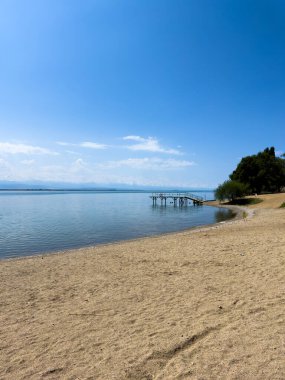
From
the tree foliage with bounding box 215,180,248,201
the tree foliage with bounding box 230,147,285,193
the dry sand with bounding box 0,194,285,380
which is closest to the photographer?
the dry sand with bounding box 0,194,285,380

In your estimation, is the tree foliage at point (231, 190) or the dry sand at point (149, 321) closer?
the dry sand at point (149, 321)

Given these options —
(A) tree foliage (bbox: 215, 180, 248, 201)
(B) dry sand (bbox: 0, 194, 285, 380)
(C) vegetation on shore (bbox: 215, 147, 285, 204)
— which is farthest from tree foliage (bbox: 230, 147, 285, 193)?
(B) dry sand (bbox: 0, 194, 285, 380)

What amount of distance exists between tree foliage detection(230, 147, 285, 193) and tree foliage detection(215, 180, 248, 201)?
717 cm

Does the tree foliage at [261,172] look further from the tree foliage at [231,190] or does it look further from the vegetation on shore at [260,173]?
the tree foliage at [231,190]

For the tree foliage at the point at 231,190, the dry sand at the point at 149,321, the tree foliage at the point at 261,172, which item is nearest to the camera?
the dry sand at the point at 149,321

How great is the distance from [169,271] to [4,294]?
543 centimetres

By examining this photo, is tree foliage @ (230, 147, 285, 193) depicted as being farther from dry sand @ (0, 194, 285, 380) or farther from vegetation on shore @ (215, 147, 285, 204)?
dry sand @ (0, 194, 285, 380)

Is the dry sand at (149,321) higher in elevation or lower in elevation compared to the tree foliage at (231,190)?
lower

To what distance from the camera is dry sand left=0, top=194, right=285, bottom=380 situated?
178 inches

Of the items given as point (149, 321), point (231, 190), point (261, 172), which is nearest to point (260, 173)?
point (261, 172)

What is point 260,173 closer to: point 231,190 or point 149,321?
point 231,190

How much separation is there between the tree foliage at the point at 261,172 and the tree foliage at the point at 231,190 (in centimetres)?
717

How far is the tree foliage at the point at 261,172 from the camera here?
239 ft

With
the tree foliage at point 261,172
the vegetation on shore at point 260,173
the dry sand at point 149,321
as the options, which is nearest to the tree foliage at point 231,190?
the vegetation on shore at point 260,173
